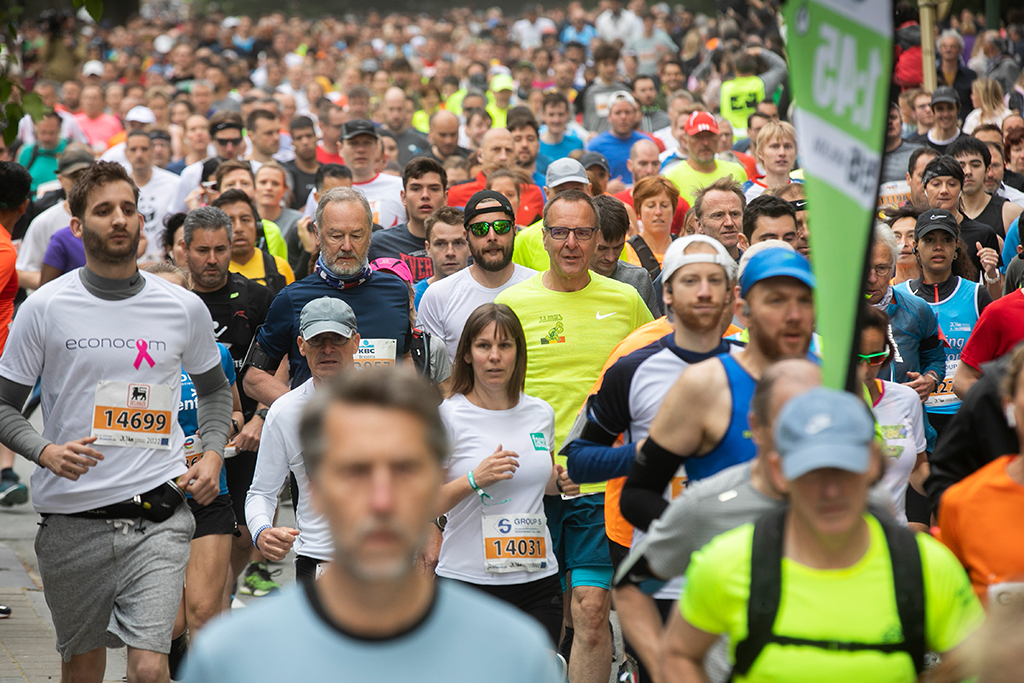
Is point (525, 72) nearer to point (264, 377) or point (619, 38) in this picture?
point (619, 38)

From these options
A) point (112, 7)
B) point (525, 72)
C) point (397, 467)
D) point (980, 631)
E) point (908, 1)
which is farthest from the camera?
point (112, 7)

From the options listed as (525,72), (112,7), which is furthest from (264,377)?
(112,7)

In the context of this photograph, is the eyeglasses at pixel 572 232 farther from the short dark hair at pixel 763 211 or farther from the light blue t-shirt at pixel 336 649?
the light blue t-shirt at pixel 336 649

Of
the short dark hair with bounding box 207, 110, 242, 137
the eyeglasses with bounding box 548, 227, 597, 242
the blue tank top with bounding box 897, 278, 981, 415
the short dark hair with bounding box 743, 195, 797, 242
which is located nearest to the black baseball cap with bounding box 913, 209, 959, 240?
the blue tank top with bounding box 897, 278, 981, 415

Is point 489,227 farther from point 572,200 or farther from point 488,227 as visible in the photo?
point 572,200

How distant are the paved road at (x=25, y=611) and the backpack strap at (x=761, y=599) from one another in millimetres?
4564

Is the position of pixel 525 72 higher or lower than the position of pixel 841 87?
lower

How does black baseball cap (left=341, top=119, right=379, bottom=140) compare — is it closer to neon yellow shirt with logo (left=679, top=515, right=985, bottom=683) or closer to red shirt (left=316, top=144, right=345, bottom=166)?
red shirt (left=316, top=144, right=345, bottom=166)

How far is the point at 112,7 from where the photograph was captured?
38.4 meters

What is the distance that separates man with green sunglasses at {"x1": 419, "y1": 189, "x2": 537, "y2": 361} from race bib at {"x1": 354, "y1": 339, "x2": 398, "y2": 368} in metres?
0.68

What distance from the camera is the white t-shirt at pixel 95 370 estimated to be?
A: 5.20m

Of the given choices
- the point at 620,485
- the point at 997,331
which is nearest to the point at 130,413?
the point at 620,485

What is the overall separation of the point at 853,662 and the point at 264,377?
4273mm

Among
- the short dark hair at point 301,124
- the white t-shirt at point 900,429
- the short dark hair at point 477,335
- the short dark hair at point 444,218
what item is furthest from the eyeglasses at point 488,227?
the short dark hair at point 301,124
